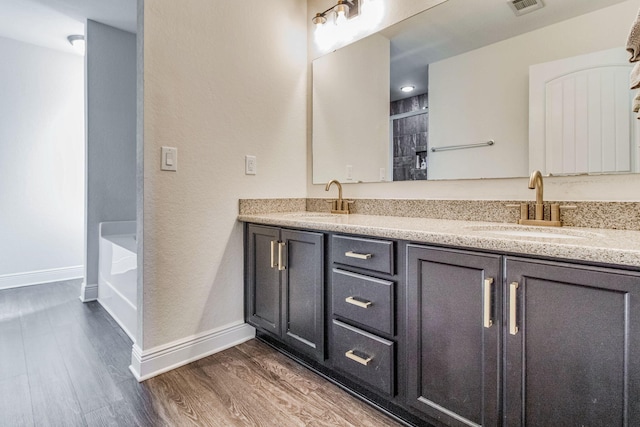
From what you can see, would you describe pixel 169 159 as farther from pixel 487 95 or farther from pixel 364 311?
pixel 487 95

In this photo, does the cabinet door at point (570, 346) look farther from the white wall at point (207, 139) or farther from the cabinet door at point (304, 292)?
the white wall at point (207, 139)

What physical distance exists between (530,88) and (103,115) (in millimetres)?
3129

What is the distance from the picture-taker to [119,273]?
7.59ft

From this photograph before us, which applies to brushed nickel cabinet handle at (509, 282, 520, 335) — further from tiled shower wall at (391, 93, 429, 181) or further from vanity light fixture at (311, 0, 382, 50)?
vanity light fixture at (311, 0, 382, 50)

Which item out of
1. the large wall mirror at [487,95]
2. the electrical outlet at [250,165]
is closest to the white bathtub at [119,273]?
the electrical outlet at [250,165]

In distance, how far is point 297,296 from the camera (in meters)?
1.67

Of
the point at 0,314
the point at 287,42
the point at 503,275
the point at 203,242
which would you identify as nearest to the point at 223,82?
the point at 287,42

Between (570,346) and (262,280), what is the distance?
4.70 ft

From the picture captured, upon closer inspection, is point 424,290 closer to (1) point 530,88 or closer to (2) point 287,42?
(1) point 530,88

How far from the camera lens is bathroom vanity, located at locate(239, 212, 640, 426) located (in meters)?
0.81

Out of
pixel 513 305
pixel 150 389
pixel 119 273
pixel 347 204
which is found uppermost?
pixel 347 204

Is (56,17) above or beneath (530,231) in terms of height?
above

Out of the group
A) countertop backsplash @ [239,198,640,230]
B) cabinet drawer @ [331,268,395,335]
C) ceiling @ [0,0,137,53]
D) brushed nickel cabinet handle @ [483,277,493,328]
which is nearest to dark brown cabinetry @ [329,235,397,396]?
cabinet drawer @ [331,268,395,335]

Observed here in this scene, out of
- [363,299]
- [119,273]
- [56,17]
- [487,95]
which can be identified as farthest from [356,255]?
[56,17]
